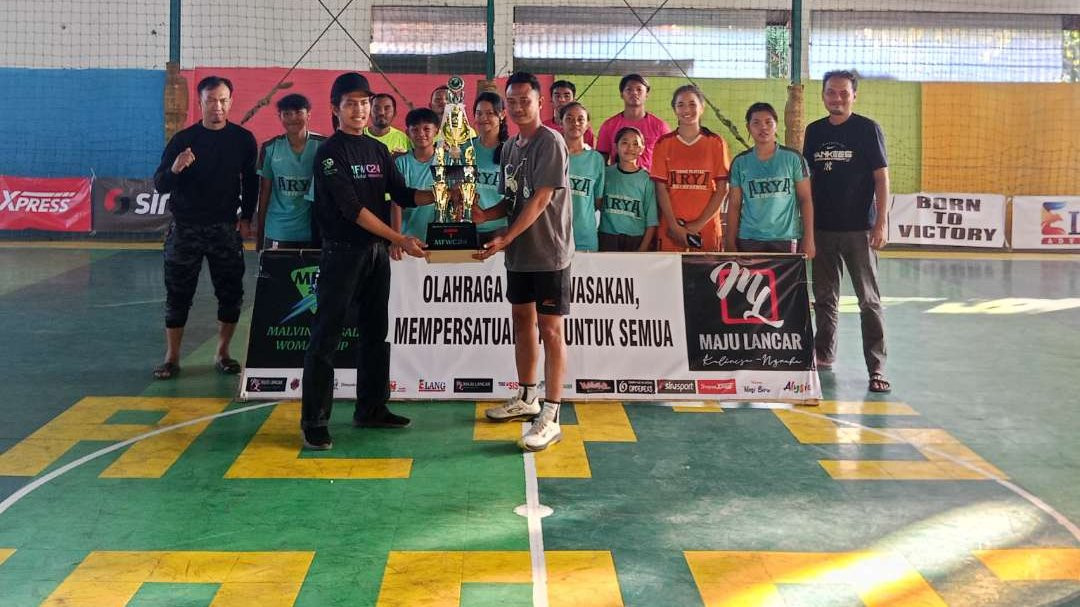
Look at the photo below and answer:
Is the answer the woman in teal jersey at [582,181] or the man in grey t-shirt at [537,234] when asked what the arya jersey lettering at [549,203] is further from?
the woman in teal jersey at [582,181]

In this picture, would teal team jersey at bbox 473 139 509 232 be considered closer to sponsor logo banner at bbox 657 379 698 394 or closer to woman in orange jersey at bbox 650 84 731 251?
woman in orange jersey at bbox 650 84 731 251

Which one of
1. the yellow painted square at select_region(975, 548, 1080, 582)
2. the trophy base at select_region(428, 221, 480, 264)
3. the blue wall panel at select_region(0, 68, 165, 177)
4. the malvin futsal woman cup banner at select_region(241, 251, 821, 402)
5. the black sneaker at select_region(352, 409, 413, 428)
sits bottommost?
the yellow painted square at select_region(975, 548, 1080, 582)

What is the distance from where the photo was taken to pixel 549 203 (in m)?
6.12

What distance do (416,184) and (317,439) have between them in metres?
2.19

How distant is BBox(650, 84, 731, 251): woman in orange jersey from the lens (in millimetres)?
7676

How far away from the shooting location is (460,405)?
23.3 ft

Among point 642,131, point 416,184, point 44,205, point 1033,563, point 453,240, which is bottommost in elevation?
point 1033,563

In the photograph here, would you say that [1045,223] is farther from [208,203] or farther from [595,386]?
[208,203]

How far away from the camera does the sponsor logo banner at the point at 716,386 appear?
7207mm

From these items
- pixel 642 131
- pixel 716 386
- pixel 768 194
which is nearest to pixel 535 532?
pixel 716 386

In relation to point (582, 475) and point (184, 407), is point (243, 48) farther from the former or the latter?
point (582, 475)

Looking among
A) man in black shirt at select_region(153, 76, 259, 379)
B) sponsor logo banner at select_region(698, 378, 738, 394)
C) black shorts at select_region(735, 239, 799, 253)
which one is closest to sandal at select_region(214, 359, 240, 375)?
man in black shirt at select_region(153, 76, 259, 379)

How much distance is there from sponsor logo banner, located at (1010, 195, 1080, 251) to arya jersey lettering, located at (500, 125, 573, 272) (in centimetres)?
1320

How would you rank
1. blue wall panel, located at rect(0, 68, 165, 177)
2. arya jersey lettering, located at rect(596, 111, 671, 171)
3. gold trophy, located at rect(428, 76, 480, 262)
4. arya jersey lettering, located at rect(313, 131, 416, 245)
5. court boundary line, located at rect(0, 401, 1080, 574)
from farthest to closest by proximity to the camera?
blue wall panel, located at rect(0, 68, 165, 177) < arya jersey lettering, located at rect(596, 111, 671, 171) < gold trophy, located at rect(428, 76, 480, 262) < arya jersey lettering, located at rect(313, 131, 416, 245) < court boundary line, located at rect(0, 401, 1080, 574)
